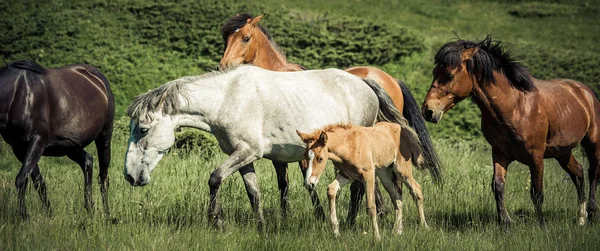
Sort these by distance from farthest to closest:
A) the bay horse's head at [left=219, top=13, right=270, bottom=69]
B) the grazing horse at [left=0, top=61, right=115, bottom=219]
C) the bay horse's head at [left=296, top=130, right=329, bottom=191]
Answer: the bay horse's head at [left=219, top=13, right=270, bottom=69]
the grazing horse at [left=0, top=61, right=115, bottom=219]
the bay horse's head at [left=296, top=130, right=329, bottom=191]

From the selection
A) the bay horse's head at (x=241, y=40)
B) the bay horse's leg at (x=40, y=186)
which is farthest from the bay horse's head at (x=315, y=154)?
the bay horse's head at (x=241, y=40)

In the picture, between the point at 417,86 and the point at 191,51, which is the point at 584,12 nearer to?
the point at 417,86

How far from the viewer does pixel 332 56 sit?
18.6 meters

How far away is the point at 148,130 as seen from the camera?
6.43m

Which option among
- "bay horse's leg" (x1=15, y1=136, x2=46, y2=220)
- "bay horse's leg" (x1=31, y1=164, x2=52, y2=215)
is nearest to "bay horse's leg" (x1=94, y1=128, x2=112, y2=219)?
"bay horse's leg" (x1=31, y1=164, x2=52, y2=215)

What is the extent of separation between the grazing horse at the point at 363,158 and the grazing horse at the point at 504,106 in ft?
2.00

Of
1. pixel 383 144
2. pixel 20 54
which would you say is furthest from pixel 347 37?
pixel 383 144

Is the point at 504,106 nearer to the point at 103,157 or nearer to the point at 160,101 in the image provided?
the point at 160,101

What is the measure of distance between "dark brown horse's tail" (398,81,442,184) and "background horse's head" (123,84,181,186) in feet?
10.1

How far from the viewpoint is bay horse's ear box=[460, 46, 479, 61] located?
7.14m

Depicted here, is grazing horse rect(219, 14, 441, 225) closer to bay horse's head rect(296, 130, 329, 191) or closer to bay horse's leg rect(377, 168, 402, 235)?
bay horse's leg rect(377, 168, 402, 235)

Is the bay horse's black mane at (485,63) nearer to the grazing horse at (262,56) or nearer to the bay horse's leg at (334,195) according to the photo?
the grazing horse at (262,56)

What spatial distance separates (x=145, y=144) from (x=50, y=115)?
1534mm

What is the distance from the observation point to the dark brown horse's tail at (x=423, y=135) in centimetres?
792
